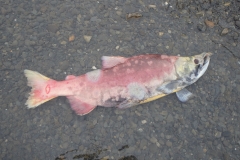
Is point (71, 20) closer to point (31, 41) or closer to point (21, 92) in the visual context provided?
point (31, 41)

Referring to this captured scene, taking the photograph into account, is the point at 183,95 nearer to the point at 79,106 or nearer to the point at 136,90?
the point at 136,90

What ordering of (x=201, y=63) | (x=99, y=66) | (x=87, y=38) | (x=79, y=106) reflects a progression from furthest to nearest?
(x=87, y=38), (x=99, y=66), (x=201, y=63), (x=79, y=106)

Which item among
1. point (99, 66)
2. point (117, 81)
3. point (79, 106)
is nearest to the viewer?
point (117, 81)

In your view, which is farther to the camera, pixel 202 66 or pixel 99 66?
pixel 99 66

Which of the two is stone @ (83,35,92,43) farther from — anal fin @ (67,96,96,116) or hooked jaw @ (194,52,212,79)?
hooked jaw @ (194,52,212,79)

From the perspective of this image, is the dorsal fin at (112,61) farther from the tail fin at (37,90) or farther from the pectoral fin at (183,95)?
the pectoral fin at (183,95)

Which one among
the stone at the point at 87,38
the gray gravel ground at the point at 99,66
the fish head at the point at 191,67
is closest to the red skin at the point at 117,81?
the fish head at the point at 191,67

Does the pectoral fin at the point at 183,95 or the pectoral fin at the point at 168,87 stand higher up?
the pectoral fin at the point at 168,87

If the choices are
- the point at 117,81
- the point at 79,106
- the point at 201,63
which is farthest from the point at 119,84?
the point at 201,63

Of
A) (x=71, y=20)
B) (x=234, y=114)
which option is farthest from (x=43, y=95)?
(x=234, y=114)
